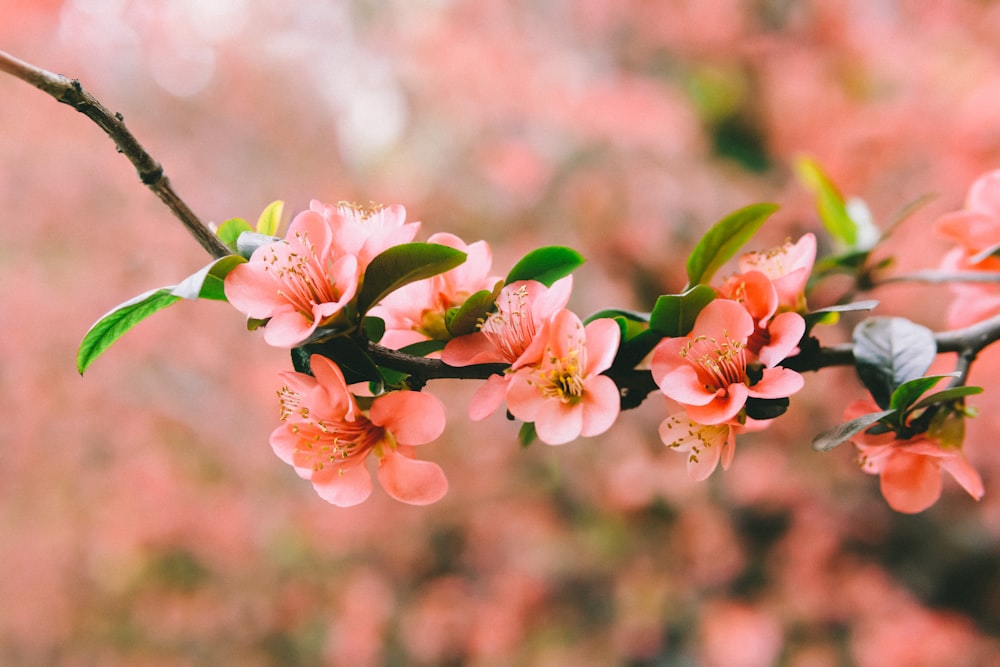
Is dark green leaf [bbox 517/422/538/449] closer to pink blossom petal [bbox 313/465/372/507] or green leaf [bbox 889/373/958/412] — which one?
pink blossom petal [bbox 313/465/372/507]

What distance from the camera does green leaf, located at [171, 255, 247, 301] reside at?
0.90ft

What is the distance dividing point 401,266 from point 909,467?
33cm

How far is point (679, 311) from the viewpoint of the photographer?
34cm

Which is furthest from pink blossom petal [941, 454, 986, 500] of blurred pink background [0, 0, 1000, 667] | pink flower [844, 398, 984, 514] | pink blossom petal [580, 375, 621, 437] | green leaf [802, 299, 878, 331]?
blurred pink background [0, 0, 1000, 667]

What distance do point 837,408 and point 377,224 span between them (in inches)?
57.3

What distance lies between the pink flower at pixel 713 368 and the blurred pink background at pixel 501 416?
4.32 ft

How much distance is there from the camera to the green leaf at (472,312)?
33 centimetres

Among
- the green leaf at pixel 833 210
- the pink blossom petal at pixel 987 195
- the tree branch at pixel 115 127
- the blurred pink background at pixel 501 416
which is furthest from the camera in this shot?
the blurred pink background at pixel 501 416

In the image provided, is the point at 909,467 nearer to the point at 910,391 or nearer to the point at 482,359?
the point at 910,391

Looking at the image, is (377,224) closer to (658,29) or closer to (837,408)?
(837,408)

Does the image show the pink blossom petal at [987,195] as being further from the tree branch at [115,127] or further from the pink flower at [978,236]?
the tree branch at [115,127]

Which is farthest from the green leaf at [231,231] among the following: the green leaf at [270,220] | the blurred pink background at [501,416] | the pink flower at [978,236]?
the blurred pink background at [501,416]

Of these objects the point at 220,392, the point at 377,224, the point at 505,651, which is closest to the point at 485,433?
the point at 505,651

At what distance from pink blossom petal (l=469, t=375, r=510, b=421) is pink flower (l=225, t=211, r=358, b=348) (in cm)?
8
